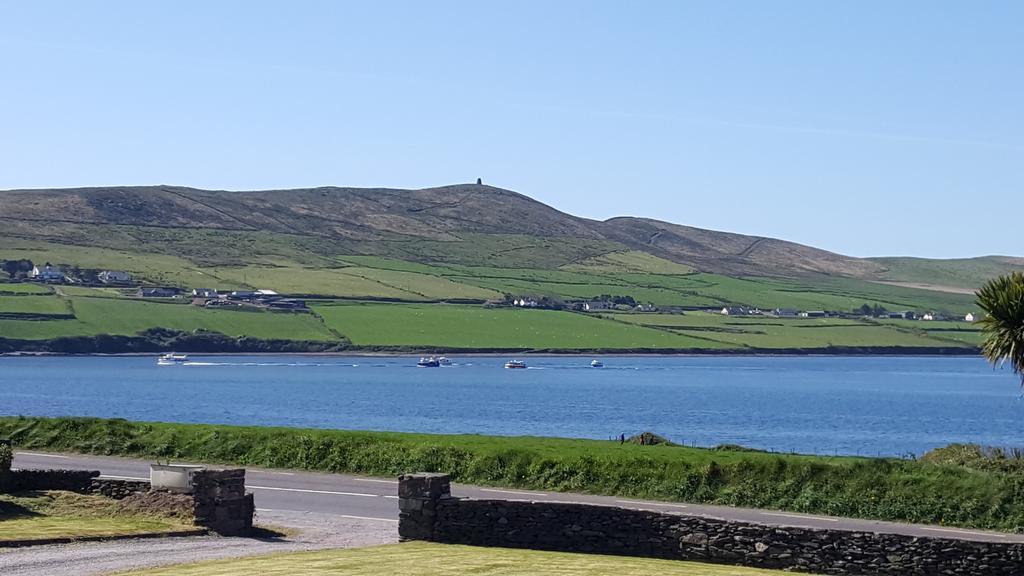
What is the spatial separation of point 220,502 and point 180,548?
294cm

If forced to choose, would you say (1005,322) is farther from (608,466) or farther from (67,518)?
(67,518)

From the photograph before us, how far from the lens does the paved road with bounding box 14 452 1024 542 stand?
36628 mm

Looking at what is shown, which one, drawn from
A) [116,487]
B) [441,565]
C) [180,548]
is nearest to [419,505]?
[441,565]

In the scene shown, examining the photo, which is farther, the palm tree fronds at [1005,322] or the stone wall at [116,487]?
the palm tree fronds at [1005,322]

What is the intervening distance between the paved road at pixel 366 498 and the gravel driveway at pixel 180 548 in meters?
2.10

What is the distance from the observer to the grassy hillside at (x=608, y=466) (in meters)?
38.4

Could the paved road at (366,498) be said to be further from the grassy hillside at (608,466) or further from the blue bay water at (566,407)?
the blue bay water at (566,407)

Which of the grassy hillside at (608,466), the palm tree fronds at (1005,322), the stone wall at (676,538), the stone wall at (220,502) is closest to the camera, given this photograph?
the stone wall at (676,538)

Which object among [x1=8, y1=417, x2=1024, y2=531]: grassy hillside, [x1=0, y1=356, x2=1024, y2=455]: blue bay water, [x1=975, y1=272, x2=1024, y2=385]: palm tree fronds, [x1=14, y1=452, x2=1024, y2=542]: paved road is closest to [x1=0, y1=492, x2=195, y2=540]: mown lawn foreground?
[x1=14, y1=452, x2=1024, y2=542]: paved road

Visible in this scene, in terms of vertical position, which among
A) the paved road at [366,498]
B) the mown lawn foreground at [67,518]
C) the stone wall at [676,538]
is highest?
the stone wall at [676,538]

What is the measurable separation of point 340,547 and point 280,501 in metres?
9.37

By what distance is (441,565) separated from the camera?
27.9 metres

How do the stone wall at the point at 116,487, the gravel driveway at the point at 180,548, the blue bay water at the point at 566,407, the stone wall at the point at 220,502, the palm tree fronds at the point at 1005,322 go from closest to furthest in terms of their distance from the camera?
1. the gravel driveway at the point at 180,548
2. the stone wall at the point at 220,502
3. the stone wall at the point at 116,487
4. the palm tree fronds at the point at 1005,322
5. the blue bay water at the point at 566,407

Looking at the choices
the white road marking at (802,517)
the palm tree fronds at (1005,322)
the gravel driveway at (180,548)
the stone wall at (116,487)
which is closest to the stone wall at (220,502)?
the gravel driveway at (180,548)
